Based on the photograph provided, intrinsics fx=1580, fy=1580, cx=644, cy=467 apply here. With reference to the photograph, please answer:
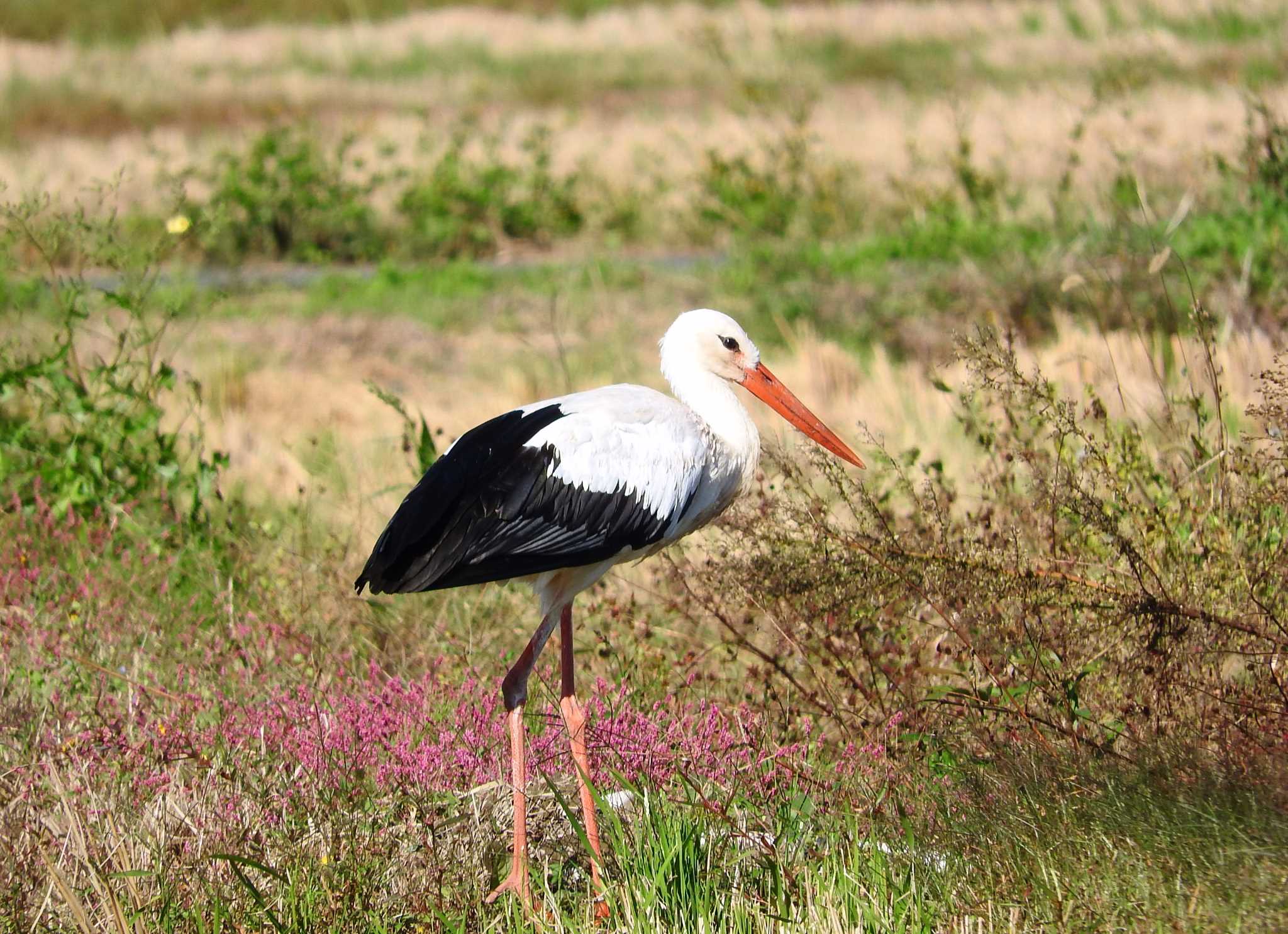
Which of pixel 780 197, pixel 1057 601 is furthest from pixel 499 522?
pixel 780 197

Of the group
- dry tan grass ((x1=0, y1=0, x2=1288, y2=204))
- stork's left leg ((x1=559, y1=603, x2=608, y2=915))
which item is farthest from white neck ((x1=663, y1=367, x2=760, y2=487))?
dry tan grass ((x1=0, y1=0, x2=1288, y2=204))

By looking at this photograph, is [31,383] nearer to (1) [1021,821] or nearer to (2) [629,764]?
(2) [629,764]

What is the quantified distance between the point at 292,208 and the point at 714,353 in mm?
9509

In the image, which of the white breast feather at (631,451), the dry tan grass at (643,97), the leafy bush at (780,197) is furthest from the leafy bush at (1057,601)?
the leafy bush at (780,197)

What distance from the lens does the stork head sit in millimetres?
4320

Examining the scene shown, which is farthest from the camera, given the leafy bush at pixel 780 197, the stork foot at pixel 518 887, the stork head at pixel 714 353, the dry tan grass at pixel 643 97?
the dry tan grass at pixel 643 97

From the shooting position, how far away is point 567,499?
3.96 metres

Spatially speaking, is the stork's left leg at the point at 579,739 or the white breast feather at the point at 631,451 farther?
the white breast feather at the point at 631,451

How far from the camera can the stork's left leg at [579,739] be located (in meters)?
3.49

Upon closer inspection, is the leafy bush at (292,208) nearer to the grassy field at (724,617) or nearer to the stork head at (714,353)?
the grassy field at (724,617)

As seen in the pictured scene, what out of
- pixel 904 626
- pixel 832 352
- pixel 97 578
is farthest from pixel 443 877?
pixel 832 352

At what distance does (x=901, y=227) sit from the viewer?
12.5m

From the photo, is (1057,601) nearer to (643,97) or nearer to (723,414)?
(723,414)

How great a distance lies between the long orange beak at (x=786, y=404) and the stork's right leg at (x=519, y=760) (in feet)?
2.95
